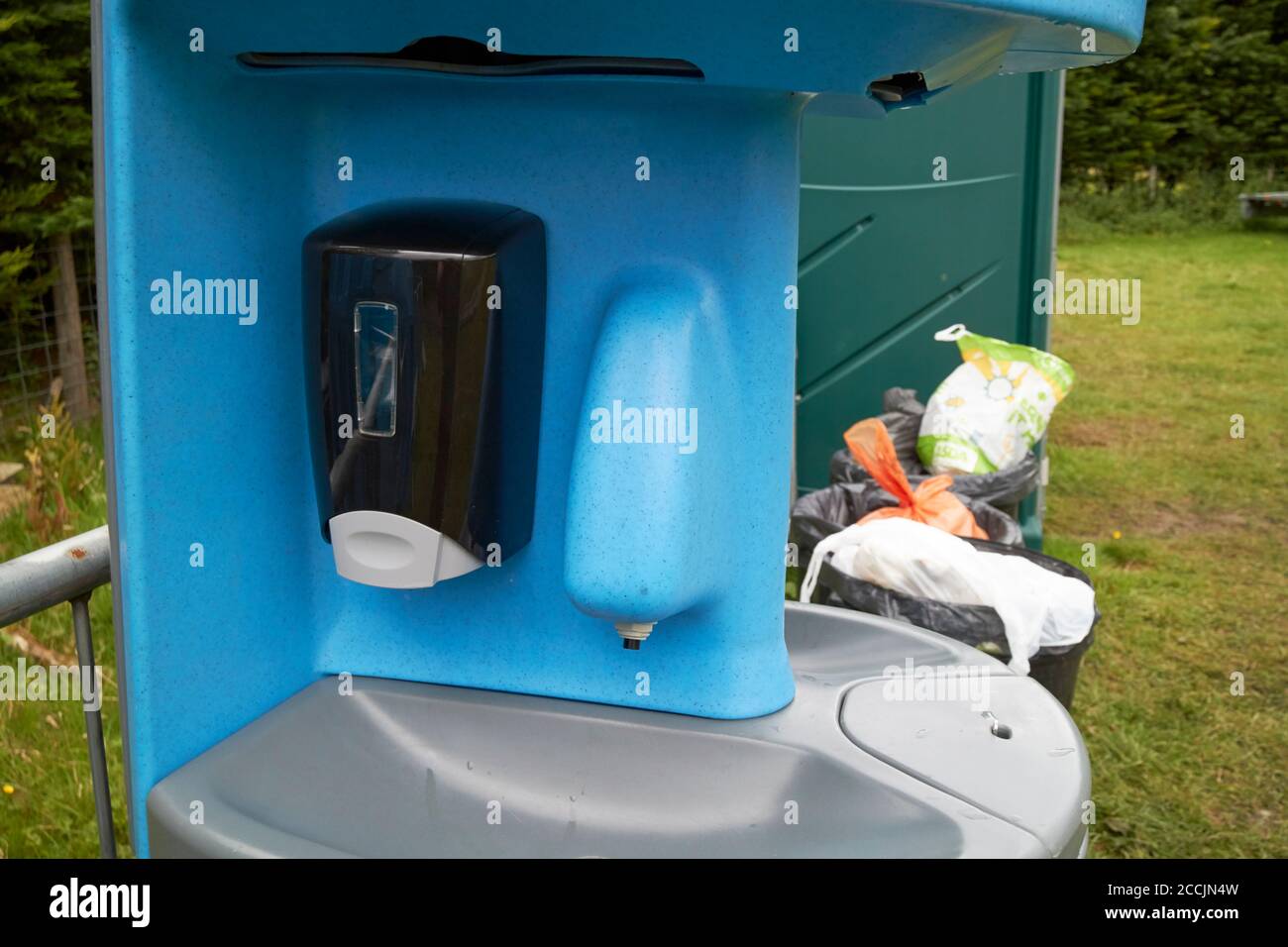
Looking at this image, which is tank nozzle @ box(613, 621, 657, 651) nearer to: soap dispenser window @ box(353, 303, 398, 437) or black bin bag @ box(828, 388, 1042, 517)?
soap dispenser window @ box(353, 303, 398, 437)

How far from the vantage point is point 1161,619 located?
128 inches

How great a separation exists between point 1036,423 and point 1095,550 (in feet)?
2.79

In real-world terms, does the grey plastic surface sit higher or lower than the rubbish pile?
higher

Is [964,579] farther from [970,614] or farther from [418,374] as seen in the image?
[418,374]

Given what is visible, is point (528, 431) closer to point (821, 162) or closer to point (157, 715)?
point (157, 715)

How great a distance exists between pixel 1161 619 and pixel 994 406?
29.9 inches

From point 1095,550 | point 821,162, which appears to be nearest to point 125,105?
point 821,162

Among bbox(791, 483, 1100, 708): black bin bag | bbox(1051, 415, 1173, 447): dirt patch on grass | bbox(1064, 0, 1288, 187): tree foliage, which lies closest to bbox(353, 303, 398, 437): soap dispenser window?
bbox(791, 483, 1100, 708): black bin bag

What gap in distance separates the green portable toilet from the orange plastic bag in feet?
2.83

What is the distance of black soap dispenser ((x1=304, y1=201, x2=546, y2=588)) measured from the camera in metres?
0.90

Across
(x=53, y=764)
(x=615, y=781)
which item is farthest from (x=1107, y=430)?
(x=615, y=781)

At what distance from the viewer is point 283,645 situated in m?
1.07

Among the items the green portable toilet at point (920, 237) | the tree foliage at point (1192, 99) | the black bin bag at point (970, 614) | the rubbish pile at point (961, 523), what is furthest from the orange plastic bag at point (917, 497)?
the tree foliage at point (1192, 99)

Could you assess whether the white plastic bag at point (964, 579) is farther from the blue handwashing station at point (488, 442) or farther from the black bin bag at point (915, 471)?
the blue handwashing station at point (488, 442)
